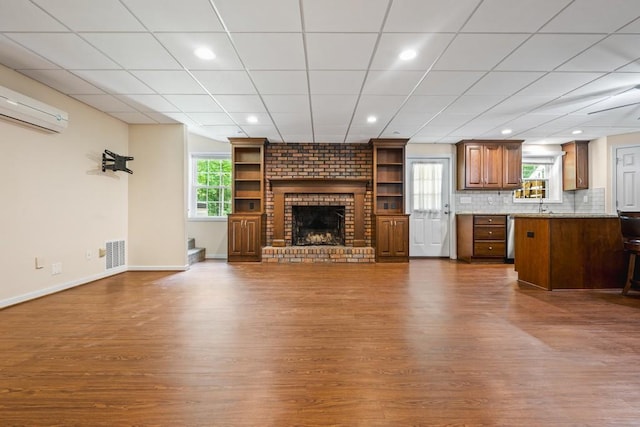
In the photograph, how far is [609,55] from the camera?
2521 mm

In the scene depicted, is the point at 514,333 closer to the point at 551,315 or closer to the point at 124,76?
the point at 551,315

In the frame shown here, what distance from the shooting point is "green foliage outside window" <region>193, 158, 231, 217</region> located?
5.98 m

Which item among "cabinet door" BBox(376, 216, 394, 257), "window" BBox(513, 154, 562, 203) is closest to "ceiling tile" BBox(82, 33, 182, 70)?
"cabinet door" BBox(376, 216, 394, 257)

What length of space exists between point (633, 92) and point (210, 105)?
16.9ft

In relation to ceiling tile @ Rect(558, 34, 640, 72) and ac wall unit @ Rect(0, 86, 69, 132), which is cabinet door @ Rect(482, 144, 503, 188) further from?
ac wall unit @ Rect(0, 86, 69, 132)

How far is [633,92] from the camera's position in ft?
10.9

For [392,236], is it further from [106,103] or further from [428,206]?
[106,103]

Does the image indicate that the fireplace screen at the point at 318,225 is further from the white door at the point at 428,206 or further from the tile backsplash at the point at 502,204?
the tile backsplash at the point at 502,204

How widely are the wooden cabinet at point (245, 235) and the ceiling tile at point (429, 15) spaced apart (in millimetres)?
3991

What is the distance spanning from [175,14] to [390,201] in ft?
15.5

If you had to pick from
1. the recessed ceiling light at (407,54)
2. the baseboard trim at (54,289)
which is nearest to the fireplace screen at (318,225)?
the baseboard trim at (54,289)

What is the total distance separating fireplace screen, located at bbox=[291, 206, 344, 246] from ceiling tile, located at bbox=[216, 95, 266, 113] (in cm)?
243

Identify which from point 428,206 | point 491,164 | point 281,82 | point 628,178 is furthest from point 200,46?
point 628,178

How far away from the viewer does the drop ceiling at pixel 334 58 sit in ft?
6.54
